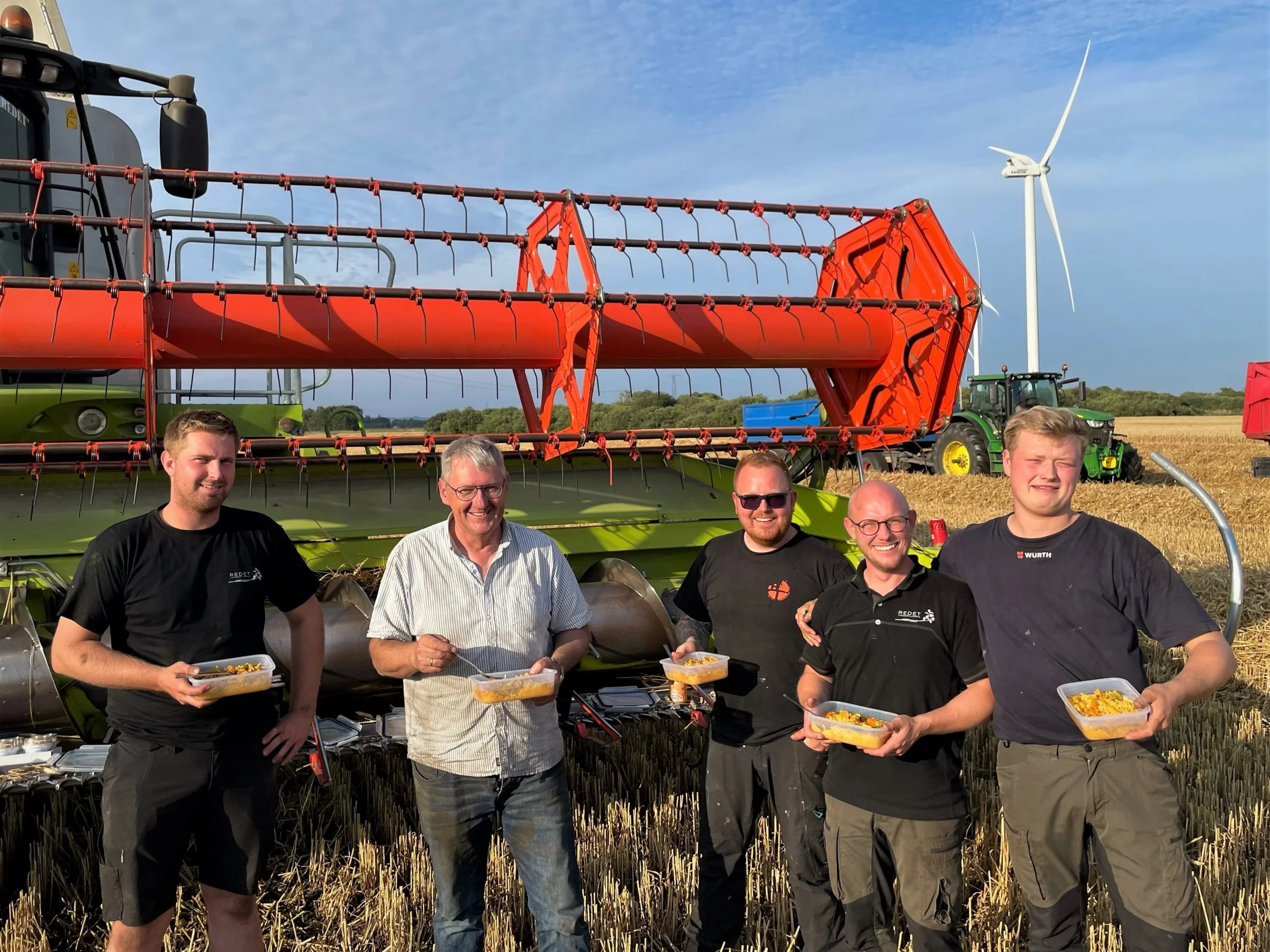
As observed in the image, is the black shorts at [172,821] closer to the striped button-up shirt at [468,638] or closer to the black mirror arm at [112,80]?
the striped button-up shirt at [468,638]

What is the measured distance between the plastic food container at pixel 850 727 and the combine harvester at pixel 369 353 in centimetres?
133

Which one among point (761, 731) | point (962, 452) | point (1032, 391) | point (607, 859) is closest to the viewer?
point (761, 731)

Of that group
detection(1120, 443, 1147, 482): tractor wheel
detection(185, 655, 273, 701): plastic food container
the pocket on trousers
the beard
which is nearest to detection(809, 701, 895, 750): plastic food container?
the pocket on trousers

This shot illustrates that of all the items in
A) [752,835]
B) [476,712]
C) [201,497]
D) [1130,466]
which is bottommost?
[752,835]

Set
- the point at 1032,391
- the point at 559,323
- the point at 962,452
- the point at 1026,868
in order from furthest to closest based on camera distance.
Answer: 1. the point at 962,452
2. the point at 1032,391
3. the point at 559,323
4. the point at 1026,868

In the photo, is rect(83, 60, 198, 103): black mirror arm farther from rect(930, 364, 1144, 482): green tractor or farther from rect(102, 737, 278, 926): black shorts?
rect(930, 364, 1144, 482): green tractor

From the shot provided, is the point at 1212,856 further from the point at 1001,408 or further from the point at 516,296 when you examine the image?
the point at 1001,408

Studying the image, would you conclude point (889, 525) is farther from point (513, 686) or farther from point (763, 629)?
point (513, 686)

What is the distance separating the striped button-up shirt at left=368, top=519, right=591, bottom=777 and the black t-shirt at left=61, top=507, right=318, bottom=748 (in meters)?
0.35

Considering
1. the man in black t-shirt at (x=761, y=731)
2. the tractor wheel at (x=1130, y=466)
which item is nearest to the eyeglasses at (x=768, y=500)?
the man in black t-shirt at (x=761, y=731)

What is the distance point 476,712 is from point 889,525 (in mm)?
1152

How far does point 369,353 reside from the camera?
4.17 meters

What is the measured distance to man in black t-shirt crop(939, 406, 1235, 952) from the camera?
233 centimetres

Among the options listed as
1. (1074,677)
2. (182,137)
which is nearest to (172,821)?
(1074,677)
